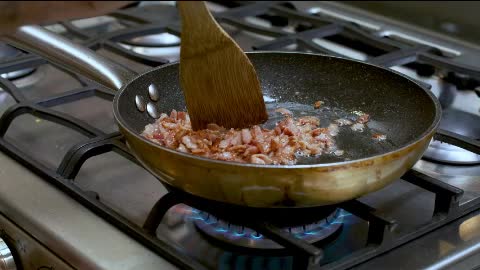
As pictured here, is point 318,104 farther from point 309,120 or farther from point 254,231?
point 254,231

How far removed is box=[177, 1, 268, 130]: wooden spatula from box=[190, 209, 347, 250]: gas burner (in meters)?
0.13

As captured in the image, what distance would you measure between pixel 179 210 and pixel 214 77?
0.15 m

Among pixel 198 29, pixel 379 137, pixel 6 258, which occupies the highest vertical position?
pixel 198 29

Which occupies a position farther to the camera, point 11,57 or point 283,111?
point 11,57

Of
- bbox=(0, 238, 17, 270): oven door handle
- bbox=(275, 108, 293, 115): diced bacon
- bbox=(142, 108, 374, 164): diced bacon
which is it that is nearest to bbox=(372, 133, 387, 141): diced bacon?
bbox=(142, 108, 374, 164): diced bacon

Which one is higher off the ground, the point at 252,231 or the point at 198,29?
the point at 198,29

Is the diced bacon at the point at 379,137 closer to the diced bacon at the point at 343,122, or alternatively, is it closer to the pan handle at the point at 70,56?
the diced bacon at the point at 343,122

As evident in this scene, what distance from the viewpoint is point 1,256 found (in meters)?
0.70

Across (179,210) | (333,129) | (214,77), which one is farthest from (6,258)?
(333,129)

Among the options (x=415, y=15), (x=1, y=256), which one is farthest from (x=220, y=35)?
(x=415, y=15)

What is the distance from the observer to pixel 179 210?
0.70 meters

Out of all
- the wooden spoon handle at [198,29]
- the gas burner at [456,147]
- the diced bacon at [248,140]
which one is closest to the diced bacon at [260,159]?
the diced bacon at [248,140]

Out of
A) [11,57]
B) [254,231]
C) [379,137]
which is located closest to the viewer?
[254,231]

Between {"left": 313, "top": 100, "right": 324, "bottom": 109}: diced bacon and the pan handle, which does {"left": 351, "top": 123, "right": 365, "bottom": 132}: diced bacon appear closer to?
{"left": 313, "top": 100, "right": 324, "bottom": 109}: diced bacon
